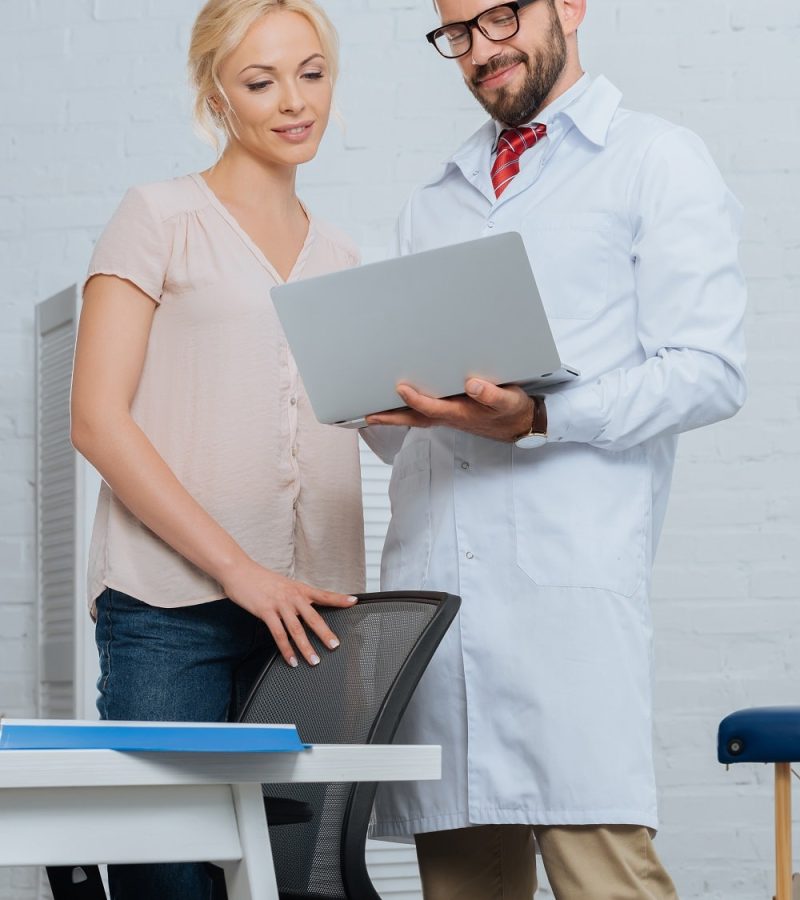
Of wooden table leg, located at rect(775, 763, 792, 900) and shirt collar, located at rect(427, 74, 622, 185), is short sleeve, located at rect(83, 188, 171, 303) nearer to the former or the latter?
shirt collar, located at rect(427, 74, 622, 185)

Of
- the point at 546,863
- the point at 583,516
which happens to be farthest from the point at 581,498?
the point at 546,863

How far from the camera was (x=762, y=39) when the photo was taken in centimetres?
322

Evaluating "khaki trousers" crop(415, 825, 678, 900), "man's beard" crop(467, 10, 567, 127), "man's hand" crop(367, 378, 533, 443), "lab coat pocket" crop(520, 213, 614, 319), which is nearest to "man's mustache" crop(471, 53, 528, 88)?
"man's beard" crop(467, 10, 567, 127)

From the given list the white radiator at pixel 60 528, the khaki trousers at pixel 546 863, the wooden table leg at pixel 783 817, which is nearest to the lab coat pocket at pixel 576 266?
the khaki trousers at pixel 546 863

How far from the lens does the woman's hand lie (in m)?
1.49

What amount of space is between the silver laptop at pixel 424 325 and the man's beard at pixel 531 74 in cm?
45

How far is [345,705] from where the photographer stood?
1.42 metres

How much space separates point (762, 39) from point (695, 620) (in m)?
1.48

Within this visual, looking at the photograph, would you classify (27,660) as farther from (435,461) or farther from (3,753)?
(3,753)

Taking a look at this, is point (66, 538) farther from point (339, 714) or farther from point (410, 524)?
point (339, 714)

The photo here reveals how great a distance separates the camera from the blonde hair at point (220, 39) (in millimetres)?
1728

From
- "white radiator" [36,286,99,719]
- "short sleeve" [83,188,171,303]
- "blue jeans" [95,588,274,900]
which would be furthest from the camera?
"white radiator" [36,286,99,719]

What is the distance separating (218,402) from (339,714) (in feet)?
1.51

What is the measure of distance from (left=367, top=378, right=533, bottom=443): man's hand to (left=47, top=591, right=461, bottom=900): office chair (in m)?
0.20
